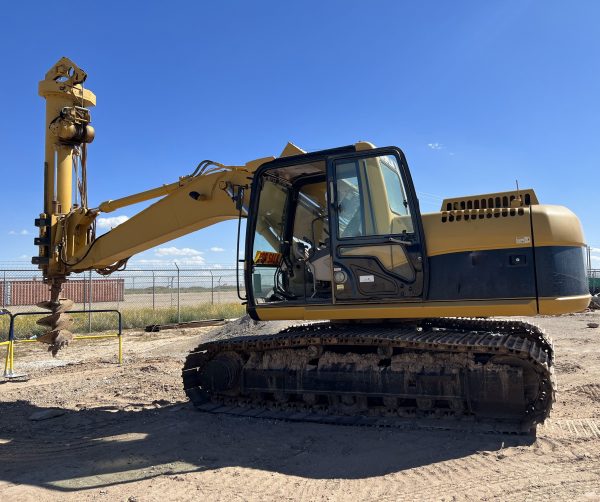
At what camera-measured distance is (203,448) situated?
4973 mm

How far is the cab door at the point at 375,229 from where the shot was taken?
5.51 metres

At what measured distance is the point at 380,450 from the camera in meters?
4.72

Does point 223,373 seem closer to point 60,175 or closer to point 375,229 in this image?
point 375,229

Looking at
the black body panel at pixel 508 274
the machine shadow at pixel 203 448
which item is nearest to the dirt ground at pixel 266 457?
the machine shadow at pixel 203 448

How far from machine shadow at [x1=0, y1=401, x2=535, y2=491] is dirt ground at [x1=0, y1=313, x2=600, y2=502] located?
0.03ft

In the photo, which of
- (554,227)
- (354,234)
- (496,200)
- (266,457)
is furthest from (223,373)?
(554,227)

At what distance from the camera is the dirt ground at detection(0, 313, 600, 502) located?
3.91 metres

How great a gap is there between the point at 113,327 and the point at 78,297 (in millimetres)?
14118

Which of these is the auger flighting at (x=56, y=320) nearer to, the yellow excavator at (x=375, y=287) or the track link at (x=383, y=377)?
the yellow excavator at (x=375, y=287)

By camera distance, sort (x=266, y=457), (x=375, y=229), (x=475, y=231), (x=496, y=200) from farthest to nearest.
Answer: (x=375, y=229)
(x=496, y=200)
(x=475, y=231)
(x=266, y=457)

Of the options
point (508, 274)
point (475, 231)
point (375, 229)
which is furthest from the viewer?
point (375, 229)

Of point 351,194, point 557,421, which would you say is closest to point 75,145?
point 351,194

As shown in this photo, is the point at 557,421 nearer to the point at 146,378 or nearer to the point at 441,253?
the point at 441,253

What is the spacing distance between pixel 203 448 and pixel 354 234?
105 inches
